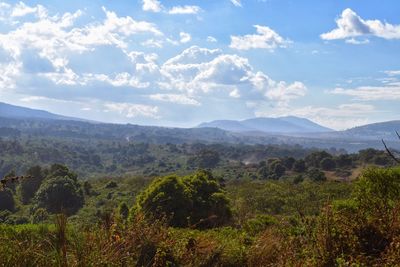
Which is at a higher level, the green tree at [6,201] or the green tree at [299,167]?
the green tree at [299,167]

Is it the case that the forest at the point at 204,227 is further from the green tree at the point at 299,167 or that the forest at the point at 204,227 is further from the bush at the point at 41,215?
the green tree at the point at 299,167

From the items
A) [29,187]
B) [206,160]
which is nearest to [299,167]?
[29,187]

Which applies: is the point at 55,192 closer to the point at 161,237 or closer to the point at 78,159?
the point at 161,237

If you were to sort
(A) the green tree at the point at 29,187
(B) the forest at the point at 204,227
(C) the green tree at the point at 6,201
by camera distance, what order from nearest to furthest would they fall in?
(B) the forest at the point at 204,227
(C) the green tree at the point at 6,201
(A) the green tree at the point at 29,187

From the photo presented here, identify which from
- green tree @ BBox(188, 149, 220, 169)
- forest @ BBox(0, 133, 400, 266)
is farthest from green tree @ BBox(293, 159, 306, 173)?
green tree @ BBox(188, 149, 220, 169)

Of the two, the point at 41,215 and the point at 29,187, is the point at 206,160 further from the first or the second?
the point at 41,215

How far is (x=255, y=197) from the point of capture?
42.8m

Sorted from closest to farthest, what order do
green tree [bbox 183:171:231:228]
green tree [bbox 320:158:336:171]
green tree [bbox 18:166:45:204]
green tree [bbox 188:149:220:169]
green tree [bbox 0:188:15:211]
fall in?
green tree [bbox 183:171:231:228], green tree [bbox 0:188:15:211], green tree [bbox 18:166:45:204], green tree [bbox 320:158:336:171], green tree [bbox 188:149:220:169]

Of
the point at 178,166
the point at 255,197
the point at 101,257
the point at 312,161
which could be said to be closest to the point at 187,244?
the point at 101,257

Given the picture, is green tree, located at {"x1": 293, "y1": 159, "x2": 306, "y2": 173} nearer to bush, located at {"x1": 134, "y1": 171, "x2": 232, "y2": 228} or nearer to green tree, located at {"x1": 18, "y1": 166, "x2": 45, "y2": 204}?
green tree, located at {"x1": 18, "y1": 166, "x2": 45, "y2": 204}

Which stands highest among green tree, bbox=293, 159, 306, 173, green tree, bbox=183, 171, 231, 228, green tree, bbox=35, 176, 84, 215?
green tree, bbox=183, 171, 231, 228

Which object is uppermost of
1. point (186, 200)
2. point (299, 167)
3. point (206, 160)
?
point (186, 200)

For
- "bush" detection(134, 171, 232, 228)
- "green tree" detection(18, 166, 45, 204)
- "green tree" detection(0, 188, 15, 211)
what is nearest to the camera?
"bush" detection(134, 171, 232, 228)

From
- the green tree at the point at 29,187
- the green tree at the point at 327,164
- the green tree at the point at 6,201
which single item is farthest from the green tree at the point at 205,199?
the green tree at the point at 327,164
